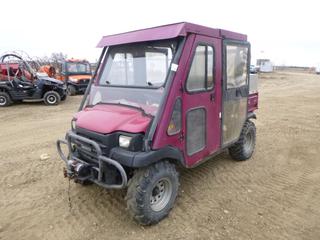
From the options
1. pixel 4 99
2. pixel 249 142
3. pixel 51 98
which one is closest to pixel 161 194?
pixel 249 142

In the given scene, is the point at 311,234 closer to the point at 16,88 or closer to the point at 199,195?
the point at 199,195

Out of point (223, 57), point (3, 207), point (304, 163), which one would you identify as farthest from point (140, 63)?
point (304, 163)

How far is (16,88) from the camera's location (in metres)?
11.6

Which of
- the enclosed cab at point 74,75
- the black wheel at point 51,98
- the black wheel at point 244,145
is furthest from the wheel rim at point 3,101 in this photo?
the black wheel at point 244,145

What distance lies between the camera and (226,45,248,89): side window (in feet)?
13.6

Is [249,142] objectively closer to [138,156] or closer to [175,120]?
[175,120]

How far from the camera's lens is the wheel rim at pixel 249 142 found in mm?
5079

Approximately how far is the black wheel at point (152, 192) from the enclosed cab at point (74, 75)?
13.3 meters

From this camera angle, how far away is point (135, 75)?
3600 mm

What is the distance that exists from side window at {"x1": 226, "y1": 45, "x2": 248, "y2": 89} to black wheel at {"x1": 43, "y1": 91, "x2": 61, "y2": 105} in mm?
9747

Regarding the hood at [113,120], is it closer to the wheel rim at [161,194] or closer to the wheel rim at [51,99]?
the wheel rim at [161,194]

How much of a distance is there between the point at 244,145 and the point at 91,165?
116 inches

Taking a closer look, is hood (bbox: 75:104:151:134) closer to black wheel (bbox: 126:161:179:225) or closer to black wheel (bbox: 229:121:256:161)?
black wheel (bbox: 126:161:179:225)

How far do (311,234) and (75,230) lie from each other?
8.67 feet
